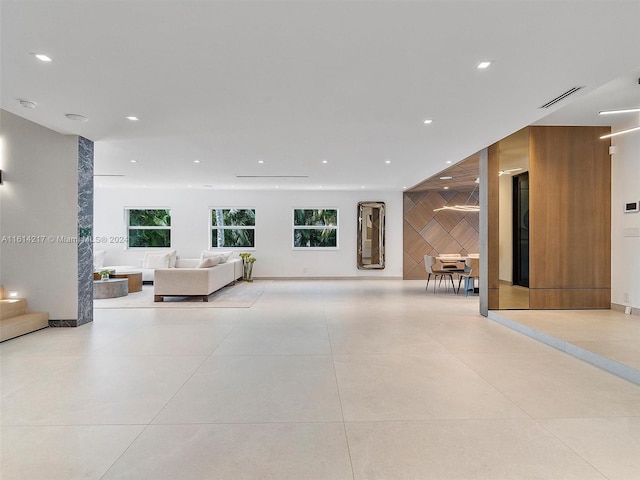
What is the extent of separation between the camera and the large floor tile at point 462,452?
1.87 meters

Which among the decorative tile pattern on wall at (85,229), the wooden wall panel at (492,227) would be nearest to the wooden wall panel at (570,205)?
the wooden wall panel at (492,227)

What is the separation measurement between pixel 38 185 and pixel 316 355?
468 centimetres

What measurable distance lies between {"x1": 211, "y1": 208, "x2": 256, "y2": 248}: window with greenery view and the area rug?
8.51ft

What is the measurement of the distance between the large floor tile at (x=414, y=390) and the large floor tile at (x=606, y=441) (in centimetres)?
28

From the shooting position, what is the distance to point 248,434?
226 centimetres

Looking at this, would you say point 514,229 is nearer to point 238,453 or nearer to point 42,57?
point 238,453

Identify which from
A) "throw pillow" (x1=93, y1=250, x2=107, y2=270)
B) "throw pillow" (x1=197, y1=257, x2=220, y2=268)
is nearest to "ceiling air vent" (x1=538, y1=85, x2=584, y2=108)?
"throw pillow" (x1=197, y1=257, x2=220, y2=268)

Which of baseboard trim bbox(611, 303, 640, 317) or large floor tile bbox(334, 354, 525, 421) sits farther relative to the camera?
baseboard trim bbox(611, 303, 640, 317)

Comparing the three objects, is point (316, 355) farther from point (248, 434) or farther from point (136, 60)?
point (136, 60)

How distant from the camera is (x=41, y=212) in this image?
203 inches

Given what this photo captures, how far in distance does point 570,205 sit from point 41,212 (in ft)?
26.3

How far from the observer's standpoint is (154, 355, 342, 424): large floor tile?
98.2 inches

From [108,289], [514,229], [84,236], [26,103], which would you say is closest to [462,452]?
[26,103]

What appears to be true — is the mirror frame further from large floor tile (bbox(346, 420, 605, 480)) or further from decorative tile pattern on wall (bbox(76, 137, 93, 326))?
large floor tile (bbox(346, 420, 605, 480))
